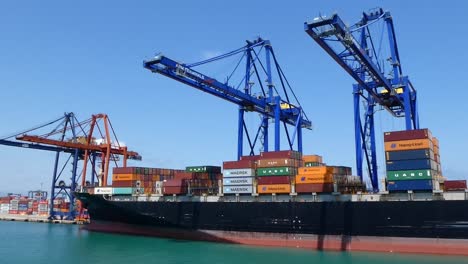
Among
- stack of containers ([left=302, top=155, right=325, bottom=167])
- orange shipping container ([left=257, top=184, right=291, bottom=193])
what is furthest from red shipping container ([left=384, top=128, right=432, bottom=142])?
stack of containers ([left=302, top=155, right=325, bottom=167])

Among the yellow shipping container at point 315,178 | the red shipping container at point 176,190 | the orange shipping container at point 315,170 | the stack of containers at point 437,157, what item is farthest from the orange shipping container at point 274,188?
the stack of containers at point 437,157

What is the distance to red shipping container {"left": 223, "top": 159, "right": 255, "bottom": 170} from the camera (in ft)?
119

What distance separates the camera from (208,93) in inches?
1447

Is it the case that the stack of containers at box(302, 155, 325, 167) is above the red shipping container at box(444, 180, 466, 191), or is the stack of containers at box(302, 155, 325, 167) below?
above

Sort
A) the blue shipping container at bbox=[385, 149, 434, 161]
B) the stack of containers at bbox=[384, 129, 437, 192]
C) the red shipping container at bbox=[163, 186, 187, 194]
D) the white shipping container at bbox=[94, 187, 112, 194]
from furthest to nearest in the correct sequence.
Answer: the white shipping container at bbox=[94, 187, 112, 194] → the red shipping container at bbox=[163, 186, 187, 194] → the stack of containers at bbox=[384, 129, 437, 192] → the blue shipping container at bbox=[385, 149, 434, 161]

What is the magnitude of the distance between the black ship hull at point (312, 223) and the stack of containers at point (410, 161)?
1.41 m

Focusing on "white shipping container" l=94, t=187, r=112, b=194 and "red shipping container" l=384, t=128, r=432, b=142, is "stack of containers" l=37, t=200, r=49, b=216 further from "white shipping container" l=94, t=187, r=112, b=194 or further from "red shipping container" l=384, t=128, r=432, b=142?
"red shipping container" l=384, t=128, r=432, b=142

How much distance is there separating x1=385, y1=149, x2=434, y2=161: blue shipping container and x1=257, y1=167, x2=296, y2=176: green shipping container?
8181 mm

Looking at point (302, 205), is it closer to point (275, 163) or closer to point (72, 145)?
point (275, 163)

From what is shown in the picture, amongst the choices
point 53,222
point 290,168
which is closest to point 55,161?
point 53,222

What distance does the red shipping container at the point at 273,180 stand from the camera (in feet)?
112

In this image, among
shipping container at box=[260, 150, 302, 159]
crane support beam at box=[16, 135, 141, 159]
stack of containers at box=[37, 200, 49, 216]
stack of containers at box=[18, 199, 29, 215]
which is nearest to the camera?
shipping container at box=[260, 150, 302, 159]

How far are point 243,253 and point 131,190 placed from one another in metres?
18.6

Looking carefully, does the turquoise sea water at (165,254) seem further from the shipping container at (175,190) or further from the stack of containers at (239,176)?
the stack of containers at (239,176)
